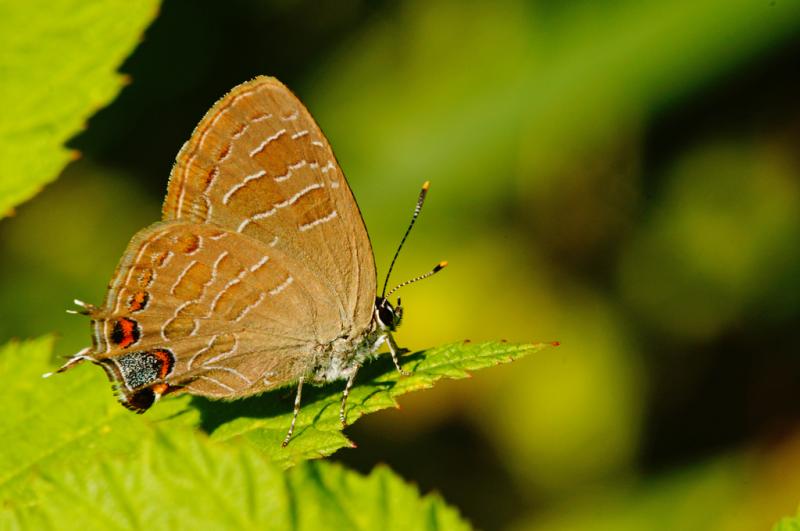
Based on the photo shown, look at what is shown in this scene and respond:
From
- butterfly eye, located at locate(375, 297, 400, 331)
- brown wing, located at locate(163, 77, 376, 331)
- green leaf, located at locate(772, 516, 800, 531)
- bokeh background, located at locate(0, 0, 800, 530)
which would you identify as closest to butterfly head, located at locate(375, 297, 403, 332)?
butterfly eye, located at locate(375, 297, 400, 331)

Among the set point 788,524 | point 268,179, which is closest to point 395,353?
point 268,179

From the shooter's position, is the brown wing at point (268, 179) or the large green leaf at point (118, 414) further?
the brown wing at point (268, 179)

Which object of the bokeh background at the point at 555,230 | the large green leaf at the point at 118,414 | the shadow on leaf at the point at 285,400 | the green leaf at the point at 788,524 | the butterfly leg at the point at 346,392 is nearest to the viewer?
the green leaf at the point at 788,524

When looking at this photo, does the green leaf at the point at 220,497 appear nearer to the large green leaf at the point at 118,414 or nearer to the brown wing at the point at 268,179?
the large green leaf at the point at 118,414

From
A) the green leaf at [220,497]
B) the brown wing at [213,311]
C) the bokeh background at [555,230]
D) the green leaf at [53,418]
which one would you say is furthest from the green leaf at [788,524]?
the bokeh background at [555,230]

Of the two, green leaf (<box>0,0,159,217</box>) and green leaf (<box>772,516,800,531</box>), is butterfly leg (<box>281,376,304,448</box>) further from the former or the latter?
green leaf (<box>772,516,800,531</box>)
